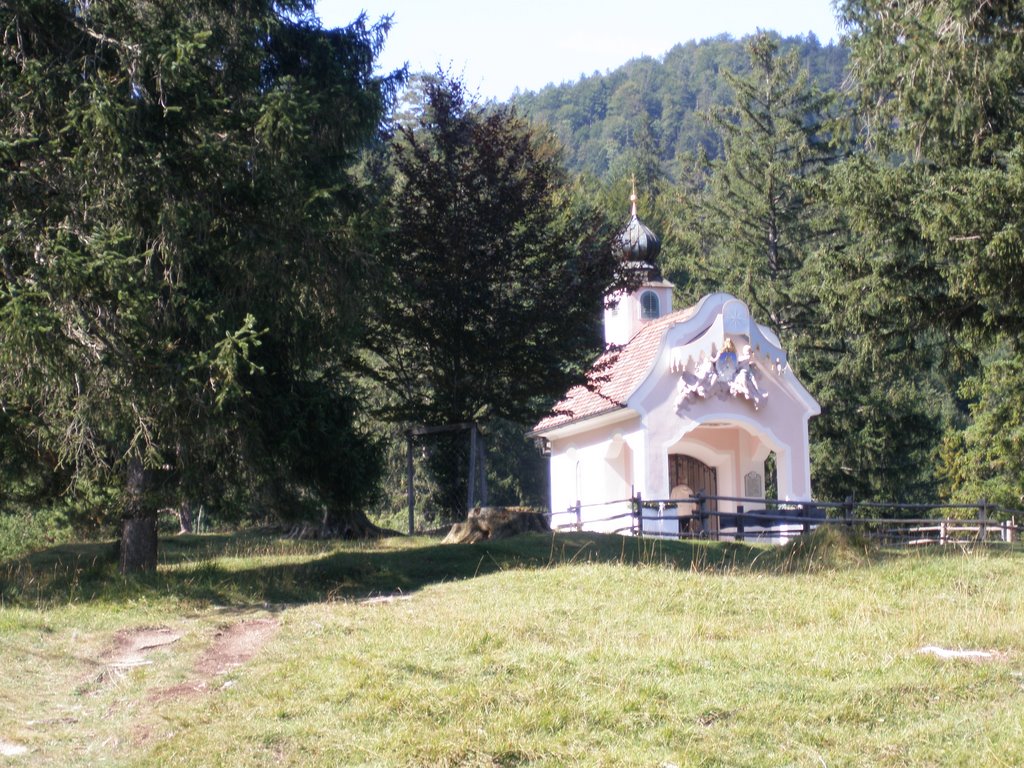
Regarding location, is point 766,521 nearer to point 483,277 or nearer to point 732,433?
point 732,433

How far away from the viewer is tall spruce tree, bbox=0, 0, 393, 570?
41.3ft

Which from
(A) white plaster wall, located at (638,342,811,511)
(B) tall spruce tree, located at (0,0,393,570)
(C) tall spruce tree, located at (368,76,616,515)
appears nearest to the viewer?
(B) tall spruce tree, located at (0,0,393,570)

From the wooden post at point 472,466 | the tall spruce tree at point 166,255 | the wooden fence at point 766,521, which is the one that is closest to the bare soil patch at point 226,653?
the tall spruce tree at point 166,255

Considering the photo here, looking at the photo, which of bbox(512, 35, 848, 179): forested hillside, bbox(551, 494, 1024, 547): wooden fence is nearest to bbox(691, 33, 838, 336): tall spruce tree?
bbox(551, 494, 1024, 547): wooden fence

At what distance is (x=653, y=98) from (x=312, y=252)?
135 m

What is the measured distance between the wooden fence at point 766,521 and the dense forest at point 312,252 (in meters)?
3.16

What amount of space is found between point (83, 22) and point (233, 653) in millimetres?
7829

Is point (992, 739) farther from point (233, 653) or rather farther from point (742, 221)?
point (742, 221)

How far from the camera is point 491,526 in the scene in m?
18.4

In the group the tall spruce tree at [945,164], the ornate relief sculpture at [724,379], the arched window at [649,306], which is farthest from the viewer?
the arched window at [649,306]

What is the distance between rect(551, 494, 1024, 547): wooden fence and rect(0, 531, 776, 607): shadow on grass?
4040 millimetres

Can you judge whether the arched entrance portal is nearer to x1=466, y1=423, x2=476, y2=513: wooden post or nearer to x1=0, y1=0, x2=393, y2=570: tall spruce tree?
x1=466, y1=423, x2=476, y2=513: wooden post

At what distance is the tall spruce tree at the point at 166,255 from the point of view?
12.6 meters

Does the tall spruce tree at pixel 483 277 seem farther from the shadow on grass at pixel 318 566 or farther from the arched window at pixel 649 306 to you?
the arched window at pixel 649 306
